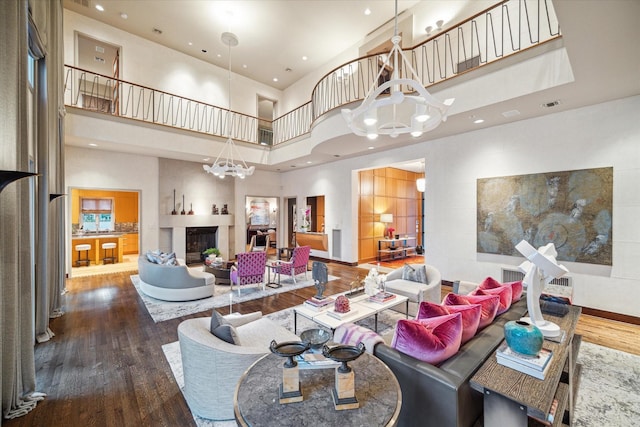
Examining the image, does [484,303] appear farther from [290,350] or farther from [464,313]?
[290,350]

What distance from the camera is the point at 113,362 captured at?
9.77 ft

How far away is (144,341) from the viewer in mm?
3445

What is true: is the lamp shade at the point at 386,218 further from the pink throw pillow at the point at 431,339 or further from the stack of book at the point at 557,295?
the pink throw pillow at the point at 431,339

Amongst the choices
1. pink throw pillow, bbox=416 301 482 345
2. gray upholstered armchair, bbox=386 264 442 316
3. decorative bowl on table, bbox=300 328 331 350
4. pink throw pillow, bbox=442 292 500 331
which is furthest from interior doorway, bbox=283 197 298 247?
decorative bowl on table, bbox=300 328 331 350

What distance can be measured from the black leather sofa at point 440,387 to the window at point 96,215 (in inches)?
454

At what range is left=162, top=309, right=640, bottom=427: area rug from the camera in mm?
2148

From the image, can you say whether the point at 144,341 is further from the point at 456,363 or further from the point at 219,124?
the point at 219,124

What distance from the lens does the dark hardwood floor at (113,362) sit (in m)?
2.21

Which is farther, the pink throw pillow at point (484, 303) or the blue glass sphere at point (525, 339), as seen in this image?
the pink throw pillow at point (484, 303)

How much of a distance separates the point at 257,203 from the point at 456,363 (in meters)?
10.8

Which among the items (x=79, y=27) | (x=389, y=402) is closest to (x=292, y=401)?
(x=389, y=402)

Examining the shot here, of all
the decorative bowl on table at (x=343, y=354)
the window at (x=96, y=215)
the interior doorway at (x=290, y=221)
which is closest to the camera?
the decorative bowl on table at (x=343, y=354)

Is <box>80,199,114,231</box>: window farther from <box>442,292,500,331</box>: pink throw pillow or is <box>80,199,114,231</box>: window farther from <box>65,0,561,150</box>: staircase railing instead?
<box>442,292,500,331</box>: pink throw pillow

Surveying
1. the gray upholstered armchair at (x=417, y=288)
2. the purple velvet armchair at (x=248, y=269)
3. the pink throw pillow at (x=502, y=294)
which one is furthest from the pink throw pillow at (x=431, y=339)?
the purple velvet armchair at (x=248, y=269)
